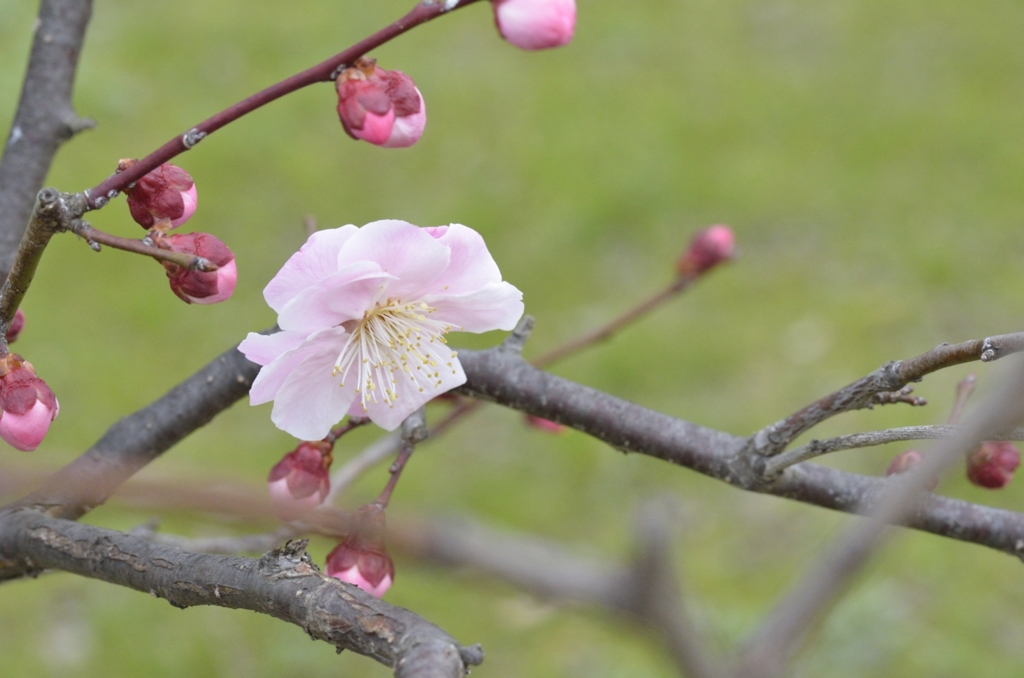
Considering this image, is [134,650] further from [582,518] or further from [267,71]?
[267,71]

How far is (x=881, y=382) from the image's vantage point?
759mm

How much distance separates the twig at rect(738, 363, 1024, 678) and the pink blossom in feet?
1.75

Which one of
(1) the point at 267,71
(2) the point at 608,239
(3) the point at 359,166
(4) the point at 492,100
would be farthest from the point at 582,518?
(1) the point at 267,71

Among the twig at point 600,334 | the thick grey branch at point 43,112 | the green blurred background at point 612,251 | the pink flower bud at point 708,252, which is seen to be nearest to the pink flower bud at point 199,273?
the thick grey branch at point 43,112

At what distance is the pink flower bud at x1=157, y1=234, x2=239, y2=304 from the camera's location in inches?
29.8

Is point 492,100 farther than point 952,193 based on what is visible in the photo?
Yes

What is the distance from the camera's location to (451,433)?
3129 mm

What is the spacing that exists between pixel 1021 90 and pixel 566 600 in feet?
14.7

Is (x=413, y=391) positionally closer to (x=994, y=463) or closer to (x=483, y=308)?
(x=483, y=308)

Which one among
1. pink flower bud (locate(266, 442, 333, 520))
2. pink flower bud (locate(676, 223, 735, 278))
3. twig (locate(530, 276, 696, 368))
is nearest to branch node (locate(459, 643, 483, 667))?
pink flower bud (locate(266, 442, 333, 520))

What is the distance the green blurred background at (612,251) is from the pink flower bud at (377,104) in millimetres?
1456

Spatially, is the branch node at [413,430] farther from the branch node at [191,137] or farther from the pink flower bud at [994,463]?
the pink flower bud at [994,463]

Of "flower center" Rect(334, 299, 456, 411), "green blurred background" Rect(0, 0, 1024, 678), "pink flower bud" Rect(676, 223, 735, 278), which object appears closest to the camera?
"flower center" Rect(334, 299, 456, 411)

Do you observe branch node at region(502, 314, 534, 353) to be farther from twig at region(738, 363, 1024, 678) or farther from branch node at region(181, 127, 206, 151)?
twig at region(738, 363, 1024, 678)
